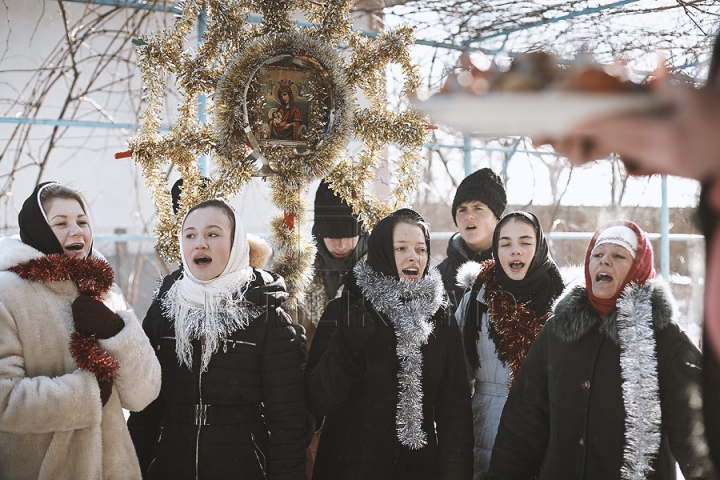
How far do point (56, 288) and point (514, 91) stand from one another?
2267 mm

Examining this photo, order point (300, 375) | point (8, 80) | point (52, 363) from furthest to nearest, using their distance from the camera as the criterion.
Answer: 1. point (8, 80)
2. point (300, 375)
3. point (52, 363)

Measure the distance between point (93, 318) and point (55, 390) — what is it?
0.27 meters

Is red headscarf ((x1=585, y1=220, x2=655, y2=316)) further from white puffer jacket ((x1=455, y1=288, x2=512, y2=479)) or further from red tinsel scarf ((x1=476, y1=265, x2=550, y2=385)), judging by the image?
white puffer jacket ((x1=455, y1=288, x2=512, y2=479))

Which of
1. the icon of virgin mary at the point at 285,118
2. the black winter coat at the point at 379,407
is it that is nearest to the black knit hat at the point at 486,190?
the icon of virgin mary at the point at 285,118

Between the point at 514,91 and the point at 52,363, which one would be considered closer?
the point at 514,91

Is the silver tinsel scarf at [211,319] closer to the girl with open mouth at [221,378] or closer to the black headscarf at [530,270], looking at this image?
the girl with open mouth at [221,378]

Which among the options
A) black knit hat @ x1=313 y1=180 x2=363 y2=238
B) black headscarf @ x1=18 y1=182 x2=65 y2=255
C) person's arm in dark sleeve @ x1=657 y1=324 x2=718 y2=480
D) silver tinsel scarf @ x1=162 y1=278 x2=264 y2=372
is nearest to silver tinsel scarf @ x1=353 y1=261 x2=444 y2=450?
silver tinsel scarf @ x1=162 y1=278 x2=264 y2=372

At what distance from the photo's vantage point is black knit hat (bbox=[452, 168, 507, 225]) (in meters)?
3.75

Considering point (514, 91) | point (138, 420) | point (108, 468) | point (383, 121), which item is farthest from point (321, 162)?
point (514, 91)

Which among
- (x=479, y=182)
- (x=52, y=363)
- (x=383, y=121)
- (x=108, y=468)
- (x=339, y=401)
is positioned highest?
(x=383, y=121)

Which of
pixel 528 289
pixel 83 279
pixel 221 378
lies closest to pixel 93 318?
pixel 83 279

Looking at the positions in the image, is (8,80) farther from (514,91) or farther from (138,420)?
(514,91)

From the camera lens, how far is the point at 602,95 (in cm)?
53

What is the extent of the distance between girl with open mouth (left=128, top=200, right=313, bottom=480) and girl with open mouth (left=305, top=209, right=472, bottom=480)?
15 centimetres
